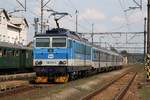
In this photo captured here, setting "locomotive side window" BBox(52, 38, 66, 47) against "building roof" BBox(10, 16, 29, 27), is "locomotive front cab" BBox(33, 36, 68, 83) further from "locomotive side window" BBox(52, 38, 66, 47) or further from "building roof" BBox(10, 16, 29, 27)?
"building roof" BBox(10, 16, 29, 27)

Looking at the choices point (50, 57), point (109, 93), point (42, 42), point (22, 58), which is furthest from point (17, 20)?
point (109, 93)

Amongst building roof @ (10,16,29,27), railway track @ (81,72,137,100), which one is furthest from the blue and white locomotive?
building roof @ (10,16,29,27)

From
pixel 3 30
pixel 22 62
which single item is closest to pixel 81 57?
A: pixel 22 62

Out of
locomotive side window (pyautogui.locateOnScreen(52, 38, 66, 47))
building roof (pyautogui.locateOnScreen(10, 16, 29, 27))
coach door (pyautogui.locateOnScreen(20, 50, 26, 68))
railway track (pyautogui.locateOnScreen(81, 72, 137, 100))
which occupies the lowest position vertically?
railway track (pyautogui.locateOnScreen(81, 72, 137, 100))

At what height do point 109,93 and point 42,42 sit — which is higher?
point 42,42

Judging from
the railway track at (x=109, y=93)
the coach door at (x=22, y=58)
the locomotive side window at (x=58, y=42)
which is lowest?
the railway track at (x=109, y=93)

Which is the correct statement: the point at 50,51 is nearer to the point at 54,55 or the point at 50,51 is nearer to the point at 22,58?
the point at 54,55

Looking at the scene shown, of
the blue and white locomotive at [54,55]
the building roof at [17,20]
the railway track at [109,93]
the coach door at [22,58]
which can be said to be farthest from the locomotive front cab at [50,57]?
the building roof at [17,20]

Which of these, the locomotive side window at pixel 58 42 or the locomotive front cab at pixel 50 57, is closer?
the locomotive front cab at pixel 50 57

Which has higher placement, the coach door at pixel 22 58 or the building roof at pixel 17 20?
the building roof at pixel 17 20

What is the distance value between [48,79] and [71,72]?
6.15ft

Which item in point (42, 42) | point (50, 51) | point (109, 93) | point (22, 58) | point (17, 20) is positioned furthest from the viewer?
point (17, 20)

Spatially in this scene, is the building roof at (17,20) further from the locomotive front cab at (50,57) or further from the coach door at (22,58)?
the locomotive front cab at (50,57)

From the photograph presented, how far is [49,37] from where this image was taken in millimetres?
27672
